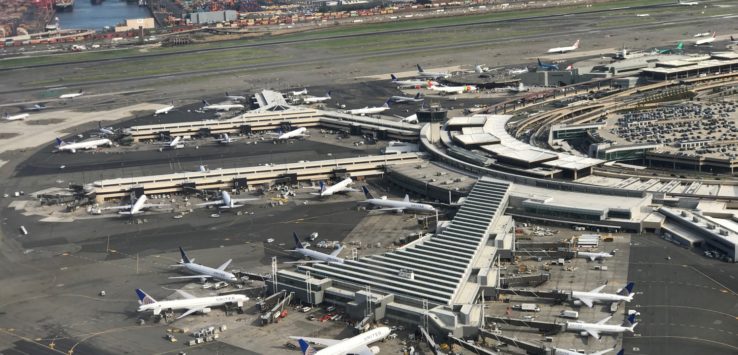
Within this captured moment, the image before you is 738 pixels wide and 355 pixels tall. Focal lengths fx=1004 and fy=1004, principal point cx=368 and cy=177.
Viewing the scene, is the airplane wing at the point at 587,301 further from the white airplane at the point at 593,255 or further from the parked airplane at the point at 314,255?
the parked airplane at the point at 314,255

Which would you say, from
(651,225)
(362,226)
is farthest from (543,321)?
(362,226)

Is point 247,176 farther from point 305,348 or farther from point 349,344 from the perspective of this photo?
point 349,344

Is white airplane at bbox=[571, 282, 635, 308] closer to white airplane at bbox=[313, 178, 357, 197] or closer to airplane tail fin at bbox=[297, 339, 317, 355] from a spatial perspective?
airplane tail fin at bbox=[297, 339, 317, 355]

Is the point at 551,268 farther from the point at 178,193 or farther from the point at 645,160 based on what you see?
the point at 178,193

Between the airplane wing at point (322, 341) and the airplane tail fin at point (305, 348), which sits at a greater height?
the airplane tail fin at point (305, 348)

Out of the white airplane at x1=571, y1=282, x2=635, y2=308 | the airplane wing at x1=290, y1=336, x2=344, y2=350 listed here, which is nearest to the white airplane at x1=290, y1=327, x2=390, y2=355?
the airplane wing at x1=290, y1=336, x2=344, y2=350

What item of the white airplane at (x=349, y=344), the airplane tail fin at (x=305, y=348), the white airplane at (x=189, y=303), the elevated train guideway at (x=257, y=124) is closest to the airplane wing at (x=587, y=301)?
the white airplane at (x=349, y=344)
